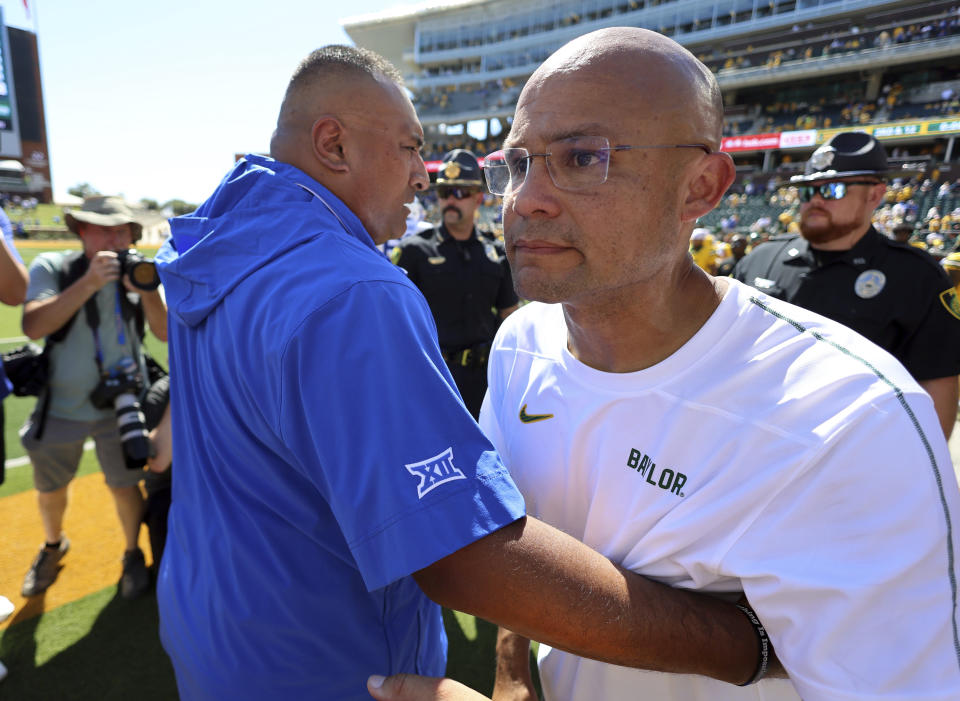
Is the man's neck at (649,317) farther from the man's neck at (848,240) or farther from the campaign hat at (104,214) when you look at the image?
the campaign hat at (104,214)

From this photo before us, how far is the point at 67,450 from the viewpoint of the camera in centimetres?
343

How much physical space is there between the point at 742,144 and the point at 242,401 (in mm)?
37839

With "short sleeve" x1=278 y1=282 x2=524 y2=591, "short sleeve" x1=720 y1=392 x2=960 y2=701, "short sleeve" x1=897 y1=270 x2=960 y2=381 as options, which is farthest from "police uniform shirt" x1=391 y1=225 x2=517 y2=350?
"short sleeve" x1=720 y1=392 x2=960 y2=701

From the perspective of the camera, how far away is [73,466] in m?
3.50

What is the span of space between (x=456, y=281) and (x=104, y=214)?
244cm

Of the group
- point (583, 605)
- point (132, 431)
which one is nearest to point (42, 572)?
point (132, 431)

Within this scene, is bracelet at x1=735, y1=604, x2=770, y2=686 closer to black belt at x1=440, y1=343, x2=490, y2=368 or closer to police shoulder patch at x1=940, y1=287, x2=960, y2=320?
police shoulder patch at x1=940, y1=287, x2=960, y2=320

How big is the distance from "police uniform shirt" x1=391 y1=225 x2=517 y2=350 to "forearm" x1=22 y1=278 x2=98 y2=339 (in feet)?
6.96

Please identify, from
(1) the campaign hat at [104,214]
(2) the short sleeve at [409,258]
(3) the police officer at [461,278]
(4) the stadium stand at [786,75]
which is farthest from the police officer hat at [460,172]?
(4) the stadium stand at [786,75]

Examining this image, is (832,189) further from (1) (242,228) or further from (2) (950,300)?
(1) (242,228)

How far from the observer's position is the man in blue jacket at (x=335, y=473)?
93 centimetres

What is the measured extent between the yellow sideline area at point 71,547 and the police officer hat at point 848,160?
16.4 ft

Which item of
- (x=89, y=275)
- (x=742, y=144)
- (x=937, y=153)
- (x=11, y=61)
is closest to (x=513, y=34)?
(x=742, y=144)

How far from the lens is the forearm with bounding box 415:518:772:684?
92cm
